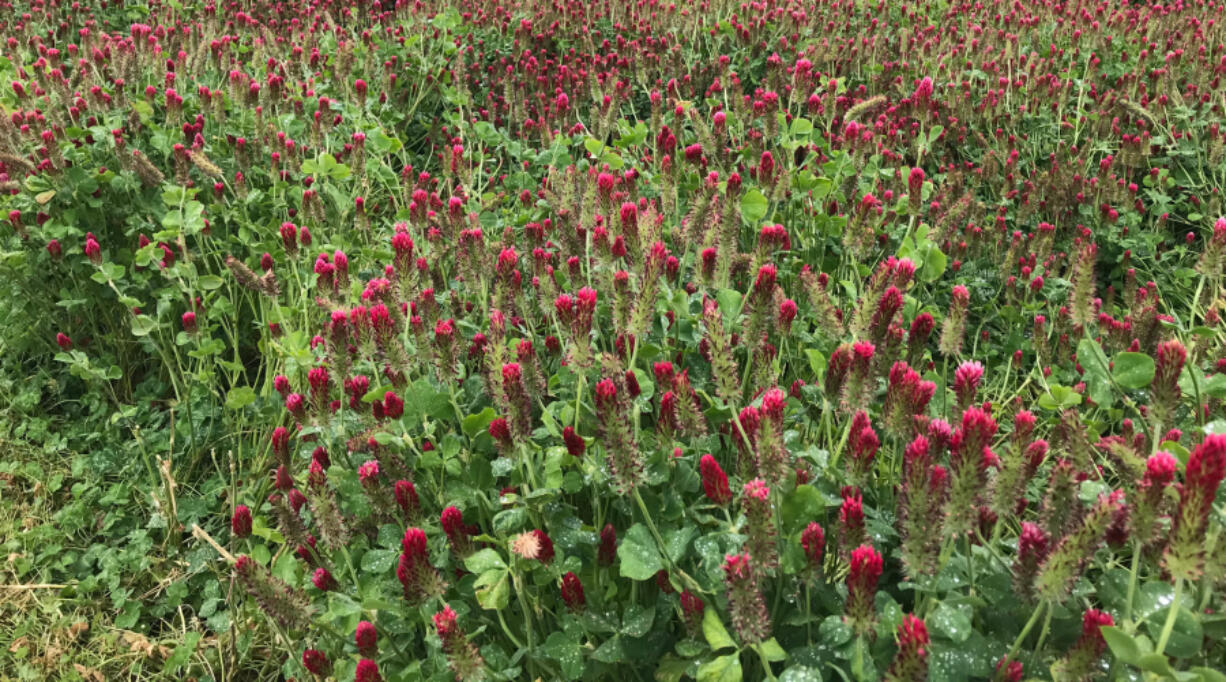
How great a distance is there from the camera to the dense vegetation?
154 cm

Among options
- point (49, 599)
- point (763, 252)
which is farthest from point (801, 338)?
point (49, 599)

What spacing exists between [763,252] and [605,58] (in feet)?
12.9

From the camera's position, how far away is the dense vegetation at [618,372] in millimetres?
1539

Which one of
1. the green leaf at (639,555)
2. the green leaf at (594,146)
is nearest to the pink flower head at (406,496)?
the green leaf at (639,555)

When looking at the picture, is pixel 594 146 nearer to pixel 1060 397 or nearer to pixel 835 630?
pixel 1060 397

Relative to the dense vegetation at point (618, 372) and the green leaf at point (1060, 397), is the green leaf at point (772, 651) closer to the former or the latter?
the dense vegetation at point (618, 372)

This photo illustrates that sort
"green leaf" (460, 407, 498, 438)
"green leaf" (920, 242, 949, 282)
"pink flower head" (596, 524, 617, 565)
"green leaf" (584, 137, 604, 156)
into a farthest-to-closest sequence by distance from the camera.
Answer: "green leaf" (584, 137, 604, 156)
"green leaf" (920, 242, 949, 282)
"green leaf" (460, 407, 498, 438)
"pink flower head" (596, 524, 617, 565)

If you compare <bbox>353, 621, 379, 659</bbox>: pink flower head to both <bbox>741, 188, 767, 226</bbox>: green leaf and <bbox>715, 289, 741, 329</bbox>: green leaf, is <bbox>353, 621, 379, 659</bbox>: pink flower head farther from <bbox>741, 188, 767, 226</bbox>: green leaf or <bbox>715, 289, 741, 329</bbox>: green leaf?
<bbox>741, 188, 767, 226</bbox>: green leaf

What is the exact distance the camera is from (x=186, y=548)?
3.06 metres

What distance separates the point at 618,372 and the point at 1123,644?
1039 millimetres

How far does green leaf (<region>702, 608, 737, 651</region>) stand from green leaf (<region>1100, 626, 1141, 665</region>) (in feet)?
1.92

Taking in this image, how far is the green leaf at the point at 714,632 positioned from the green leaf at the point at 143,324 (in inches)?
102

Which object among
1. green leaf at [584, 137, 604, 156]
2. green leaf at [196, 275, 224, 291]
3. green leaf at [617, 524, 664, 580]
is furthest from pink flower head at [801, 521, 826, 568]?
green leaf at [196, 275, 224, 291]

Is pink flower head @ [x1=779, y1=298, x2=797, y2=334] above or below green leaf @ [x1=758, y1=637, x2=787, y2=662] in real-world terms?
above
